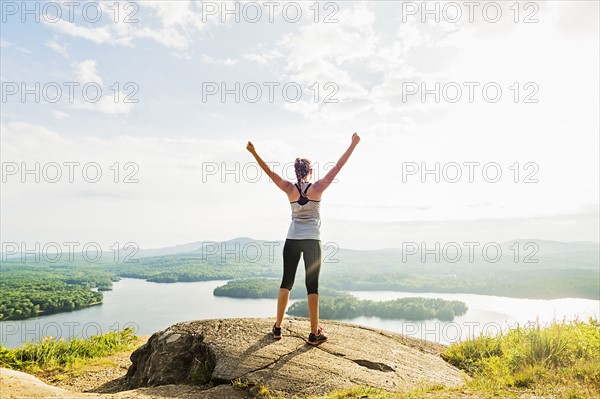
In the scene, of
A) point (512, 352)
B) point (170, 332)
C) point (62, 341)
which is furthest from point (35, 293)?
point (512, 352)

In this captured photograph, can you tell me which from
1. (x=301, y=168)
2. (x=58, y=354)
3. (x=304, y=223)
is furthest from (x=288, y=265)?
(x=58, y=354)

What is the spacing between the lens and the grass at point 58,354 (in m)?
9.05

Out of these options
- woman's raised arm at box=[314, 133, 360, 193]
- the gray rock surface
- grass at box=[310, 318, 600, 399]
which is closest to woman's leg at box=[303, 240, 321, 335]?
woman's raised arm at box=[314, 133, 360, 193]

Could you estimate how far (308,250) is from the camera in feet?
20.2

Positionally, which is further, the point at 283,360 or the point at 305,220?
the point at 305,220

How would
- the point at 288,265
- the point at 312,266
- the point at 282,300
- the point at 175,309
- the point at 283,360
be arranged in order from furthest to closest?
1. the point at 175,309
2. the point at 282,300
3. the point at 288,265
4. the point at 312,266
5. the point at 283,360

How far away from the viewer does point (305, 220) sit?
626 cm

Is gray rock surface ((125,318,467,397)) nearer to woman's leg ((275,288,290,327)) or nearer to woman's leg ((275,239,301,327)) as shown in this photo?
woman's leg ((275,288,290,327))

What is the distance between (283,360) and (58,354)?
700 centimetres

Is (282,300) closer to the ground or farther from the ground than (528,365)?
farther from the ground

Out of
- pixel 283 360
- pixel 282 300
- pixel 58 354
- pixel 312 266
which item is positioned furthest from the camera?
pixel 58 354

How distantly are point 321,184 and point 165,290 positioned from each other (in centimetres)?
9613

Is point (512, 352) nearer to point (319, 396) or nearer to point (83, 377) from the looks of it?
point (319, 396)

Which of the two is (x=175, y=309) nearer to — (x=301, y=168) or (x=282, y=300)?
(x=282, y=300)
